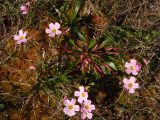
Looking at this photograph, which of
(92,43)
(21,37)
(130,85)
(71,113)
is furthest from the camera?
(92,43)

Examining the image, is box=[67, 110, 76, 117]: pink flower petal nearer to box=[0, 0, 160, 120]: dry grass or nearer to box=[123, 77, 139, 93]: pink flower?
box=[0, 0, 160, 120]: dry grass

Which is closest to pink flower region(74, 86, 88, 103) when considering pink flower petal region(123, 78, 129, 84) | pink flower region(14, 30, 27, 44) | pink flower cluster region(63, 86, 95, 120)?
pink flower cluster region(63, 86, 95, 120)

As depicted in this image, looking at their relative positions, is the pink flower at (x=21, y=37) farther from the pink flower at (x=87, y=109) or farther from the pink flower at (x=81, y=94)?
the pink flower at (x=87, y=109)

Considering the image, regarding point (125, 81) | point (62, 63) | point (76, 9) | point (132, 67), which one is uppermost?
point (76, 9)

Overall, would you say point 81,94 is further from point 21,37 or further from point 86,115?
point 21,37

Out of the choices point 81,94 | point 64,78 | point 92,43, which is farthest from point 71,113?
point 92,43

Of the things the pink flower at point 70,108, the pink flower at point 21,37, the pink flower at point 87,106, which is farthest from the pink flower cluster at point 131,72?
the pink flower at point 21,37

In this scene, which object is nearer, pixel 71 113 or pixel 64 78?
pixel 71 113
